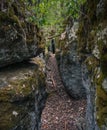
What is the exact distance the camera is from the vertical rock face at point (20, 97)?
5719 mm

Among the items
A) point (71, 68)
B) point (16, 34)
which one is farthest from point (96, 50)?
point (71, 68)

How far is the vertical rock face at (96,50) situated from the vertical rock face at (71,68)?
4877mm

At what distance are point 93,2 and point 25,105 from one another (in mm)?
2929

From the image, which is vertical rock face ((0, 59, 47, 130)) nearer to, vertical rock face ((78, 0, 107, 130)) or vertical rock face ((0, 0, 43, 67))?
vertical rock face ((0, 0, 43, 67))

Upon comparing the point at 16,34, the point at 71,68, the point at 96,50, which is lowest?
the point at 71,68

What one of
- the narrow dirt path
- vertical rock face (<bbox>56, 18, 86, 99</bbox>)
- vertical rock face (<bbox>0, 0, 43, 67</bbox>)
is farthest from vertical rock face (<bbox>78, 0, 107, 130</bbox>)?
vertical rock face (<bbox>56, 18, 86, 99</bbox>)

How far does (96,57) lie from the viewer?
5402 mm

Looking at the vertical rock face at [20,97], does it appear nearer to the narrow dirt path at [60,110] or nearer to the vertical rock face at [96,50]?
the vertical rock face at [96,50]

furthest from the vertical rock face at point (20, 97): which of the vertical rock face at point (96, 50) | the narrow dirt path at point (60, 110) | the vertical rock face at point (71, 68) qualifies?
the vertical rock face at point (71, 68)

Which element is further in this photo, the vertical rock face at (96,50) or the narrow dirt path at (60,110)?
the narrow dirt path at (60,110)

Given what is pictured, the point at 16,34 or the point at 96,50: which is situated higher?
the point at 16,34

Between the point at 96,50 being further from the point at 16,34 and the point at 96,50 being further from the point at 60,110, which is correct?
the point at 60,110

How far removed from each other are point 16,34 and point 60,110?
19.6 ft

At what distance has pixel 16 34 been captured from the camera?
20.3ft
